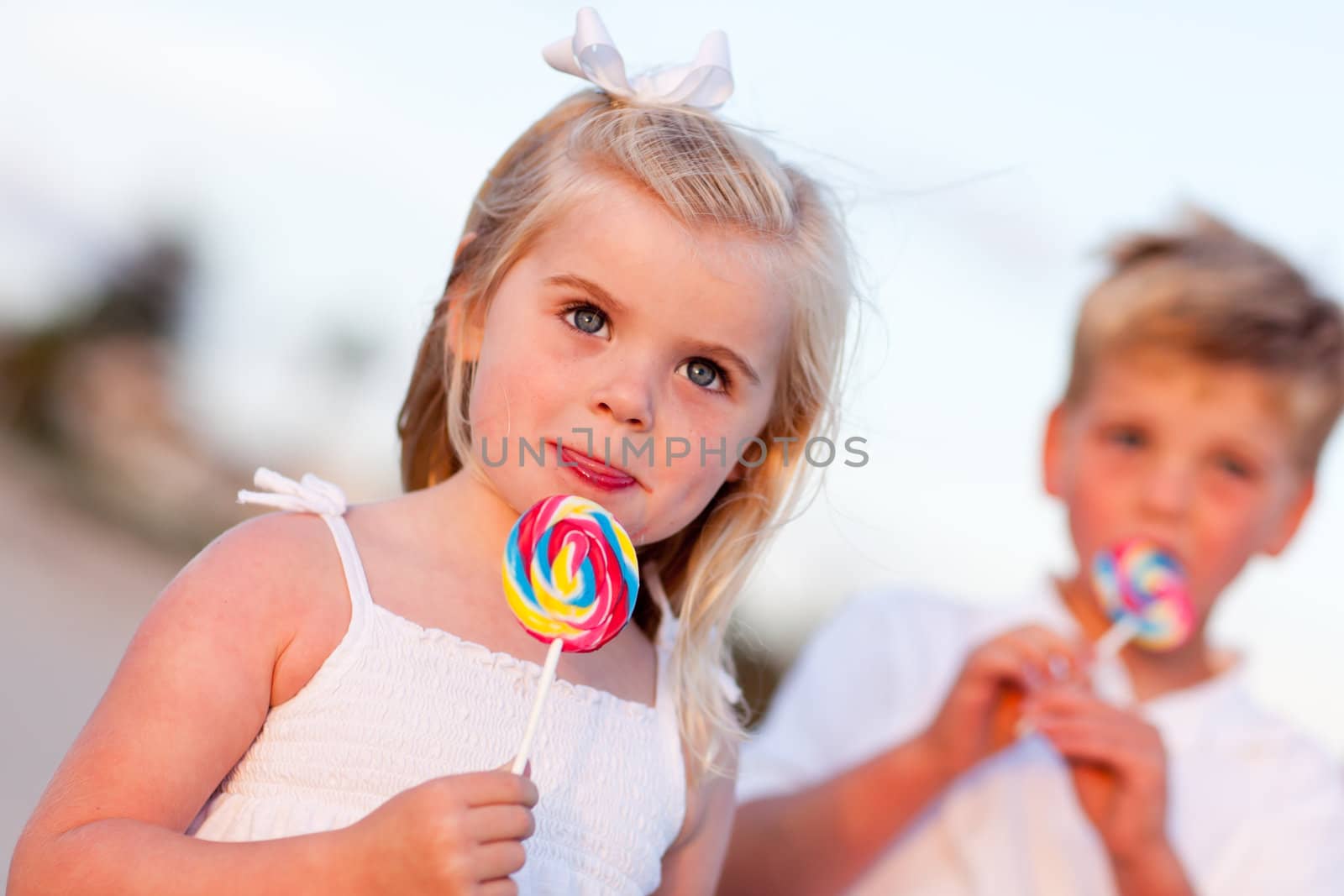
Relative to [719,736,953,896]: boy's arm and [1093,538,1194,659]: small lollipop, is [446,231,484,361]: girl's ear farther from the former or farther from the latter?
[1093,538,1194,659]: small lollipop

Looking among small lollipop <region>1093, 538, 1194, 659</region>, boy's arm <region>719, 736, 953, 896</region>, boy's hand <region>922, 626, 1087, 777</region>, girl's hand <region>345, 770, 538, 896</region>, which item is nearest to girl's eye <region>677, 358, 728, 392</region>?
girl's hand <region>345, 770, 538, 896</region>

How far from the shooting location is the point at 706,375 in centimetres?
190

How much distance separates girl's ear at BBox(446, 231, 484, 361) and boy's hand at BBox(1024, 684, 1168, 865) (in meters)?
1.39

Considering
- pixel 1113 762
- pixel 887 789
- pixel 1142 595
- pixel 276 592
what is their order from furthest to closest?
pixel 1142 595, pixel 887 789, pixel 1113 762, pixel 276 592

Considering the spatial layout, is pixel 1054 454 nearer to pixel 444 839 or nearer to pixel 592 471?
pixel 592 471

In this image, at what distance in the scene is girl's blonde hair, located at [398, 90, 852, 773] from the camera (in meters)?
1.92

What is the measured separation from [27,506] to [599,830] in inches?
388

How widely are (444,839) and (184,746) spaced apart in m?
0.34

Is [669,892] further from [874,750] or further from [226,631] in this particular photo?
[874,750]

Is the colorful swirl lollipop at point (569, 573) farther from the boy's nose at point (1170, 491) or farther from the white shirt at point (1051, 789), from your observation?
the boy's nose at point (1170, 491)

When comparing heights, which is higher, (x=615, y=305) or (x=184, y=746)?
(x=615, y=305)

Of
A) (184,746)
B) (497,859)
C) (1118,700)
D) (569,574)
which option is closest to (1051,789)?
(1118,700)

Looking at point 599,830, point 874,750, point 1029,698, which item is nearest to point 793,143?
point 599,830

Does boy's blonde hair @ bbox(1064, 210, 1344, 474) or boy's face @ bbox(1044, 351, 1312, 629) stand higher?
boy's blonde hair @ bbox(1064, 210, 1344, 474)
